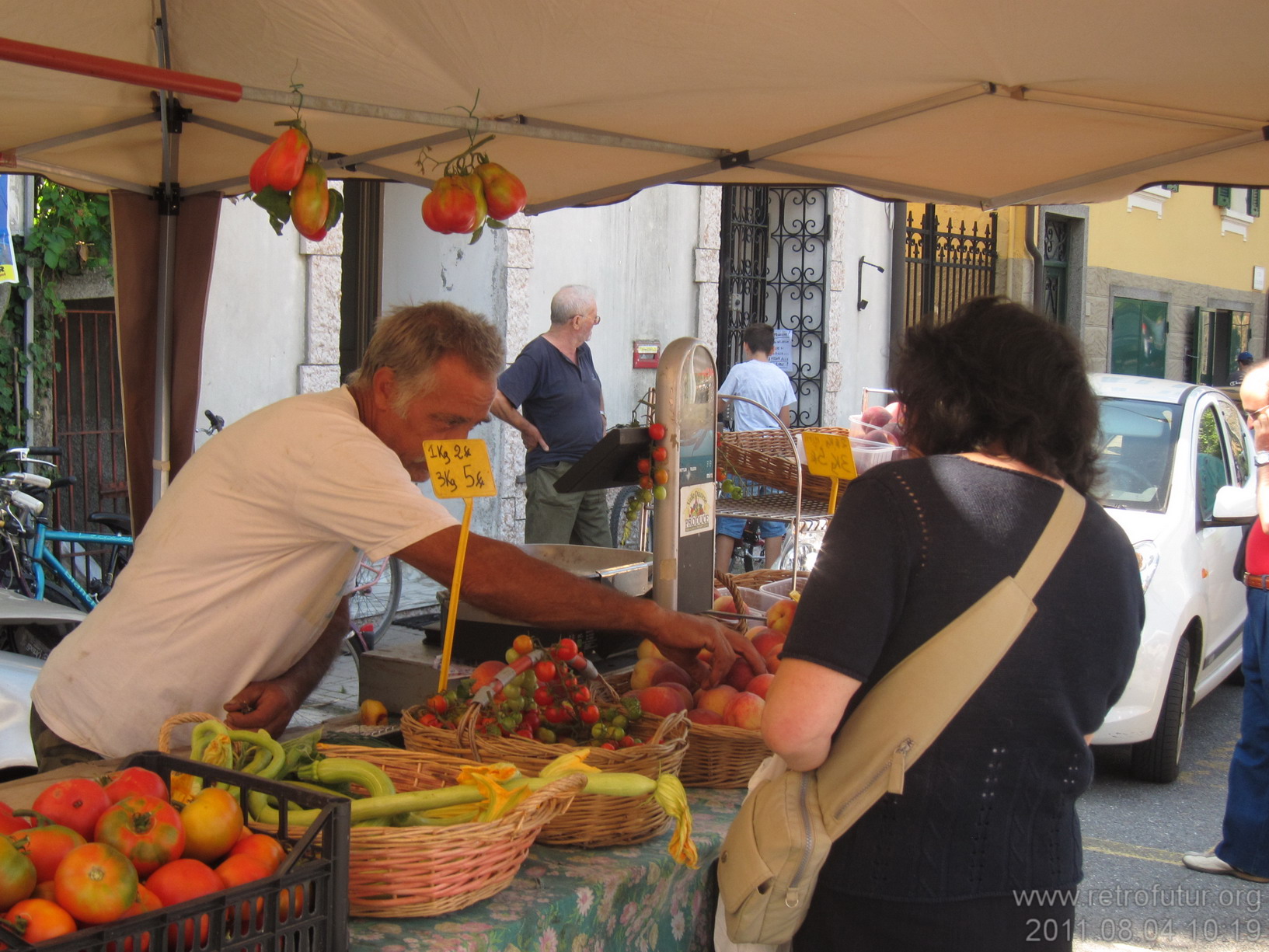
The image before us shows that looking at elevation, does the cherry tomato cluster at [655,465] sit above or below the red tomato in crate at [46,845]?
above

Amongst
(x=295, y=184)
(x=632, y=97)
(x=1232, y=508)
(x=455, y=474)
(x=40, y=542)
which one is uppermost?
(x=632, y=97)

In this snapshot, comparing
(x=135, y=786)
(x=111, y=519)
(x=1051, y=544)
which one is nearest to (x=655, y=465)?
(x=1051, y=544)

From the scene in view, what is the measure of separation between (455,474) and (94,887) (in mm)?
1098

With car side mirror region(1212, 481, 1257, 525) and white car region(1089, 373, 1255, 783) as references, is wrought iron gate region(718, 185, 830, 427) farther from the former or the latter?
car side mirror region(1212, 481, 1257, 525)

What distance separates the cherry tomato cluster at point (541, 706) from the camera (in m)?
1.99

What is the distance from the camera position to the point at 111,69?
2.11 meters

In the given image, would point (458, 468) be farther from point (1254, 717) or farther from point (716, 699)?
point (1254, 717)

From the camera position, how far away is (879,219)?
12672 millimetres

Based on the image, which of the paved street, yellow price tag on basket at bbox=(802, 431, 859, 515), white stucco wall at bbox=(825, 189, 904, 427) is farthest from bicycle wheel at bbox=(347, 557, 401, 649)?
white stucco wall at bbox=(825, 189, 904, 427)

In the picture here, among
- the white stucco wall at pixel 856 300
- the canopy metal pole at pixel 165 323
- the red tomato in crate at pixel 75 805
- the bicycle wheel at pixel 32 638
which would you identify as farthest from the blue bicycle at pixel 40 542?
the white stucco wall at pixel 856 300

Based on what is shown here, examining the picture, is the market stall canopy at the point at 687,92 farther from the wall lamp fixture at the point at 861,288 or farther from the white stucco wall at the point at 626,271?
the wall lamp fixture at the point at 861,288

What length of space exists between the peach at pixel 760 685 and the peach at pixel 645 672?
190 millimetres

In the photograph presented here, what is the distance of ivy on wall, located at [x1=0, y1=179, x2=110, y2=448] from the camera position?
6582 millimetres

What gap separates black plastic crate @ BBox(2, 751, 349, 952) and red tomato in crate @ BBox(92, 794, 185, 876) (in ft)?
0.37
